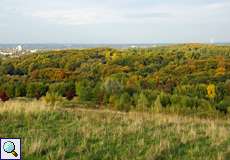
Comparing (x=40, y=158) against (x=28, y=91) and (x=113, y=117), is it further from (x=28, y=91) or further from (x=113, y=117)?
(x=28, y=91)

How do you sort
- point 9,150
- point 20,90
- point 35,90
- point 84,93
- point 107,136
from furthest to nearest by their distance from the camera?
point 35,90 → point 20,90 → point 84,93 → point 107,136 → point 9,150

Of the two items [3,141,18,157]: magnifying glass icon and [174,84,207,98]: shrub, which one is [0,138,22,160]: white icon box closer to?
[3,141,18,157]: magnifying glass icon

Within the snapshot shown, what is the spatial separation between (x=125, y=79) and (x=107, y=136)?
155 ft

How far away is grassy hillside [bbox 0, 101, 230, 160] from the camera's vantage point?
660 cm

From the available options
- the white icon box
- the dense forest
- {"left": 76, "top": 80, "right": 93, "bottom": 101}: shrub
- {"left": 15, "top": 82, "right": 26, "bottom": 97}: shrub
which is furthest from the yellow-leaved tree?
the white icon box

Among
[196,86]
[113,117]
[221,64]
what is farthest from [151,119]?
[221,64]

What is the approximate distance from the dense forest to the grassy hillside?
14655mm

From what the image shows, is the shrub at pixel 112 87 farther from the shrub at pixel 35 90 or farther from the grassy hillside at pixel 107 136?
the grassy hillside at pixel 107 136

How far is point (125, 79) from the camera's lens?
55188 mm

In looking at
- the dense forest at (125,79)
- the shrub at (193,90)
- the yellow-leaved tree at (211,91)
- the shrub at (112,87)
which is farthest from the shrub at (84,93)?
the yellow-leaved tree at (211,91)

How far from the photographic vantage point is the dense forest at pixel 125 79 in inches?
1369

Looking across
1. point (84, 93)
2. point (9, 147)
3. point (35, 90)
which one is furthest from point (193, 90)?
point (9, 147)

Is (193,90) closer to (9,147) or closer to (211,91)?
(211,91)

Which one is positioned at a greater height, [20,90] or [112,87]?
[112,87]
